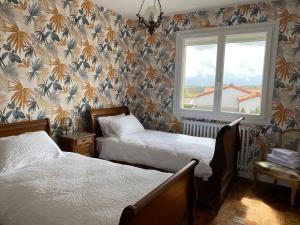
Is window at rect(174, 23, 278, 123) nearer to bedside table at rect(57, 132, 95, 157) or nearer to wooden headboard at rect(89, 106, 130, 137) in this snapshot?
wooden headboard at rect(89, 106, 130, 137)

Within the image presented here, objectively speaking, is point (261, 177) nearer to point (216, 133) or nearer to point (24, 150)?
point (216, 133)

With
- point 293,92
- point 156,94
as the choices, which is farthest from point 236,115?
point 156,94

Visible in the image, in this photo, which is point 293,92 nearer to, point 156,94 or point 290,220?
point 290,220

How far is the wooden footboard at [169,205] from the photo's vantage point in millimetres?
1157

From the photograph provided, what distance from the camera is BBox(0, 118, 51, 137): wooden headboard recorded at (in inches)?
94.1

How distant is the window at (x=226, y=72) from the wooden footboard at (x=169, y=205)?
2.08m

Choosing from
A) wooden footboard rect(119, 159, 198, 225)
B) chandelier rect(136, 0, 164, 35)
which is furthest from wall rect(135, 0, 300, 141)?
wooden footboard rect(119, 159, 198, 225)

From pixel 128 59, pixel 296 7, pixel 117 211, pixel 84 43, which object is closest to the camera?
pixel 117 211

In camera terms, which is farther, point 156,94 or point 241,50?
point 156,94

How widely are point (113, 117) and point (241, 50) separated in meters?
2.15

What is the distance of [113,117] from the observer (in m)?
3.62

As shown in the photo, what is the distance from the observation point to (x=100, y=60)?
3.66 m

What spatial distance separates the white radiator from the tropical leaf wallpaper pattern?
21 centimetres

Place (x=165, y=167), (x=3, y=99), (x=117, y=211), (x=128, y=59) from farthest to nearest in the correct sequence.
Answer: (x=128, y=59) < (x=165, y=167) < (x=3, y=99) < (x=117, y=211)
